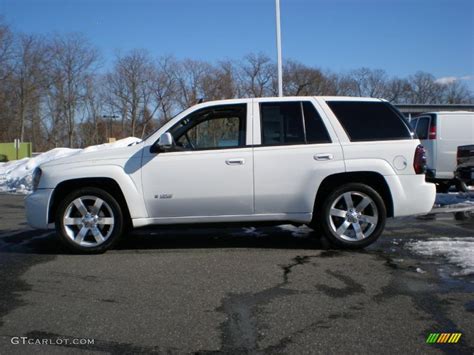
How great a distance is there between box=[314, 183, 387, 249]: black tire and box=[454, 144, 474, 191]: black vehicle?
20.2 ft

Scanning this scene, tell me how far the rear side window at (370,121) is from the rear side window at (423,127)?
281 inches

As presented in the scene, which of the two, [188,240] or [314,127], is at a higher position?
[314,127]

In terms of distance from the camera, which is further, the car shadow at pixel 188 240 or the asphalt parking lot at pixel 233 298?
the car shadow at pixel 188 240

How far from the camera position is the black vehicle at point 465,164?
35.8 ft

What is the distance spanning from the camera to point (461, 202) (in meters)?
10.4

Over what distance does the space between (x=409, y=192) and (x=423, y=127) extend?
766 centimetres

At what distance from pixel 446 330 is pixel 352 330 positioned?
68cm

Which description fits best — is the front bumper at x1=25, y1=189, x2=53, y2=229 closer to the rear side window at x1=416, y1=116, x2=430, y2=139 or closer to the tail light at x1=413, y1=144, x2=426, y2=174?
the tail light at x1=413, y1=144, x2=426, y2=174

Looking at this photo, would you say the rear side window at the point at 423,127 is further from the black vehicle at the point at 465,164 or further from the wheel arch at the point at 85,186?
the wheel arch at the point at 85,186

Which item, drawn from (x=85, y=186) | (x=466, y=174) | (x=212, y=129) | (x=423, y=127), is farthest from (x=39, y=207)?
(x=423, y=127)

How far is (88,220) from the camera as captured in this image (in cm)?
589

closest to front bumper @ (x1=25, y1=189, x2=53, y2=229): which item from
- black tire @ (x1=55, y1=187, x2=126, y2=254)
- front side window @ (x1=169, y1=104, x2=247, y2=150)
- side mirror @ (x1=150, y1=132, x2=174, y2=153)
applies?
black tire @ (x1=55, y1=187, x2=126, y2=254)

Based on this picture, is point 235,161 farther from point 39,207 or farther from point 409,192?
point 39,207

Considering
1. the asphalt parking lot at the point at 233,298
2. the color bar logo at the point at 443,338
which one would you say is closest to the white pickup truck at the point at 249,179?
the asphalt parking lot at the point at 233,298
